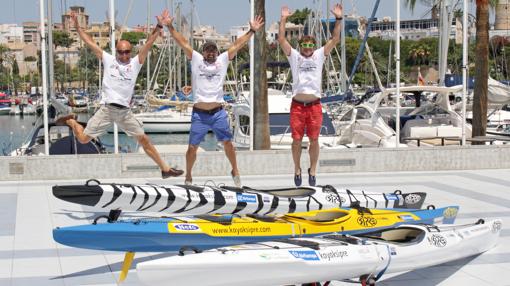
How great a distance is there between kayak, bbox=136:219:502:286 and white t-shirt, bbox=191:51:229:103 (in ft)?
13.6

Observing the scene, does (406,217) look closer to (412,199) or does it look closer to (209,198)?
(412,199)

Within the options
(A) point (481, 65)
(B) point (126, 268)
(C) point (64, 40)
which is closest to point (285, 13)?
(B) point (126, 268)

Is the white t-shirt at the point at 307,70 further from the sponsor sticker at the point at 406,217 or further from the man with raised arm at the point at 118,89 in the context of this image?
the sponsor sticker at the point at 406,217

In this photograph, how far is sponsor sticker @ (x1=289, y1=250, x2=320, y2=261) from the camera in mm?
6476

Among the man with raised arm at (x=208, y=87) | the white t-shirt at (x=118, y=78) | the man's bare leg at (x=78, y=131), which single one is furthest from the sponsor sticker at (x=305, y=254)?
the man's bare leg at (x=78, y=131)

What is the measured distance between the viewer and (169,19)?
11469 millimetres

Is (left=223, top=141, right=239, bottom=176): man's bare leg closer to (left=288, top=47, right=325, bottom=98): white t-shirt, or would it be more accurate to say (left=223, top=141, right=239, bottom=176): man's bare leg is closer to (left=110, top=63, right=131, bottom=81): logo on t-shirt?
(left=288, top=47, right=325, bottom=98): white t-shirt

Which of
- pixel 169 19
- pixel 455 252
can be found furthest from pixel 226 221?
pixel 169 19

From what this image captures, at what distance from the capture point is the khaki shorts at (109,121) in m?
11.2

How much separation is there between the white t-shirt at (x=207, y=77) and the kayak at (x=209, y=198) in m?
1.78

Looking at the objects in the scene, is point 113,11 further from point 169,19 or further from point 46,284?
point 46,284

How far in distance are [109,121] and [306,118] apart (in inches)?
114

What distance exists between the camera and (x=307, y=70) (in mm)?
12016

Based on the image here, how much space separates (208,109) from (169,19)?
4.57 feet
